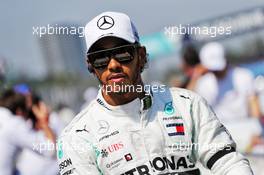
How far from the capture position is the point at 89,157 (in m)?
3.50

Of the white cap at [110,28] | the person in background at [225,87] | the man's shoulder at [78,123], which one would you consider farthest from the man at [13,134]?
the white cap at [110,28]

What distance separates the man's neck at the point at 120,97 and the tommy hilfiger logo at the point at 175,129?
195 millimetres

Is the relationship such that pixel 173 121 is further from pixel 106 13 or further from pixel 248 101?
pixel 248 101

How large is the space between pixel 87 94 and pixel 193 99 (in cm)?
1088

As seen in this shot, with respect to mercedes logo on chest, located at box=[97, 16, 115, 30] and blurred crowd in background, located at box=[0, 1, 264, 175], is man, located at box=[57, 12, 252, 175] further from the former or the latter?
blurred crowd in background, located at box=[0, 1, 264, 175]

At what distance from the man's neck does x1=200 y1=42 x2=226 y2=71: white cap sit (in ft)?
18.5

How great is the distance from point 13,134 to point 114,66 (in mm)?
3888

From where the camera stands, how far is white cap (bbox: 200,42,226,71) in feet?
30.1

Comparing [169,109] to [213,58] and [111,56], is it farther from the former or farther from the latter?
[213,58]

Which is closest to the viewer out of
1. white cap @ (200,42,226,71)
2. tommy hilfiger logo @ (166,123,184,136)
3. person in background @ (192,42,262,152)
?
tommy hilfiger logo @ (166,123,184,136)

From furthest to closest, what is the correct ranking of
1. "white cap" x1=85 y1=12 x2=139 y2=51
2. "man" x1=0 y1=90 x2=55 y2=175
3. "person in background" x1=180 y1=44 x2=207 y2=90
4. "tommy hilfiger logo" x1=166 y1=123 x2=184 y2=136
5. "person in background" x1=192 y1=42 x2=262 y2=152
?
"person in background" x1=180 y1=44 x2=207 y2=90 < "person in background" x1=192 y1=42 x2=262 y2=152 < "man" x1=0 y1=90 x2=55 y2=175 < "tommy hilfiger logo" x1=166 y1=123 x2=184 y2=136 < "white cap" x1=85 y1=12 x2=139 y2=51

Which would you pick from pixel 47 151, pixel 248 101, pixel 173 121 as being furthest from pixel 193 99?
pixel 248 101

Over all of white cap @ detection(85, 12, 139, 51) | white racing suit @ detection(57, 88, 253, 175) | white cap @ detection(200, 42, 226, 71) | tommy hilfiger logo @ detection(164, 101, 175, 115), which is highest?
white cap @ detection(200, 42, 226, 71)

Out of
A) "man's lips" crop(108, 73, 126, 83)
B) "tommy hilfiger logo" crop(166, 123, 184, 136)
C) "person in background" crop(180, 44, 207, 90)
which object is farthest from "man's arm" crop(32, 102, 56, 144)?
"man's lips" crop(108, 73, 126, 83)
